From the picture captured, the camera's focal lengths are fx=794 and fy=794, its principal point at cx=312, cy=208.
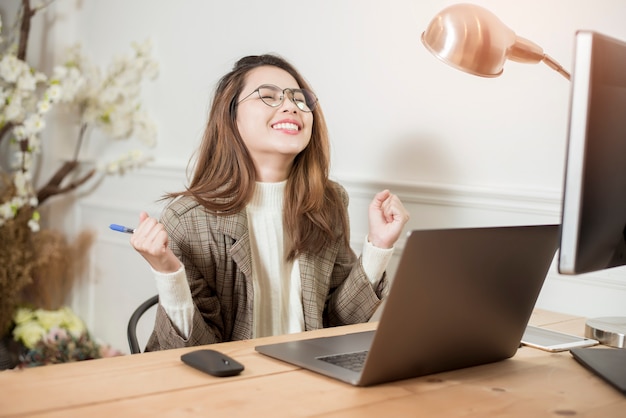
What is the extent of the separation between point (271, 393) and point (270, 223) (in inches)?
37.6

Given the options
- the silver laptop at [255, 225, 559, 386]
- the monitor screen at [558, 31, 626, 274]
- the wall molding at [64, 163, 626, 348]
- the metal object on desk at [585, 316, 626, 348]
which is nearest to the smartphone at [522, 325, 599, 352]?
the metal object on desk at [585, 316, 626, 348]

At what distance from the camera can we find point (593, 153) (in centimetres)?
104

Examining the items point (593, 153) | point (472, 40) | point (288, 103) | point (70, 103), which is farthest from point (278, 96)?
point (70, 103)

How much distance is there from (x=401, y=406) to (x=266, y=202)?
3.40 ft

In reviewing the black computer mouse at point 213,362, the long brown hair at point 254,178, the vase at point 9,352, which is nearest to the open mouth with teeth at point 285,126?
the long brown hair at point 254,178

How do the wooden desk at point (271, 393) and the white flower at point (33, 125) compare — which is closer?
the wooden desk at point (271, 393)

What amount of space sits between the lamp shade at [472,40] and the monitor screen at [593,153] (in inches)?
21.8

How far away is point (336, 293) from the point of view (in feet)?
6.59

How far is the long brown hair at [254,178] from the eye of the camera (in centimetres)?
195

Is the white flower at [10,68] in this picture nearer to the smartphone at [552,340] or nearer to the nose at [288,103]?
the nose at [288,103]

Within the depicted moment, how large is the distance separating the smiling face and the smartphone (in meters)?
0.74

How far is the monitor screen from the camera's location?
1.02 meters

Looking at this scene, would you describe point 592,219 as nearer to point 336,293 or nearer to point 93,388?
point 93,388

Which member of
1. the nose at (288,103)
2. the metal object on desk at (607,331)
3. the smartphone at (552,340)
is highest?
the nose at (288,103)
